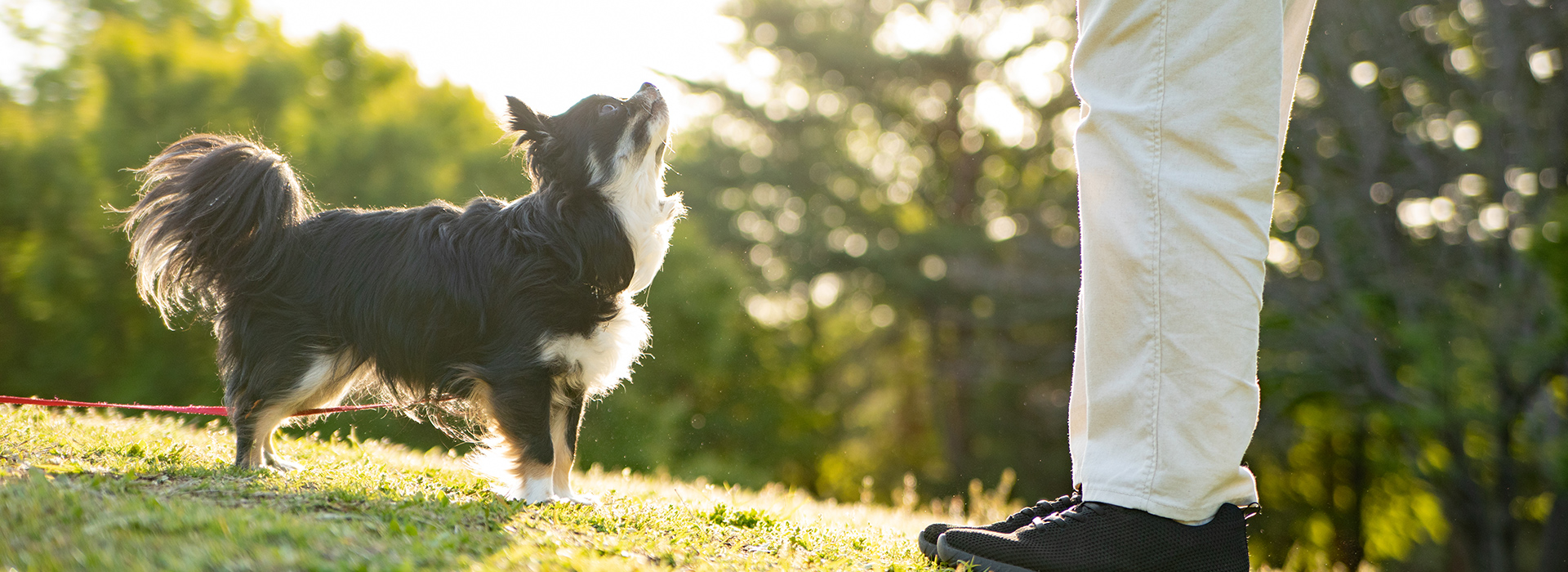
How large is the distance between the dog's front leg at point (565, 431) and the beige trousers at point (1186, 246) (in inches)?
71.0

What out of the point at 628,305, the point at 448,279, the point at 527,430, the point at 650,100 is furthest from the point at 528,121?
the point at 527,430

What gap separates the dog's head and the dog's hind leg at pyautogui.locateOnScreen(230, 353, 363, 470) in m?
0.97

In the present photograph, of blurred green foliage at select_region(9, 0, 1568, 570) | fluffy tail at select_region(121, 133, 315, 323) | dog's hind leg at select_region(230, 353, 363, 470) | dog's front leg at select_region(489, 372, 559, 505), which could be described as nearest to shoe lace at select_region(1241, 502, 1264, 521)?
dog's front leg at select_region(489, 372, 559, 505)

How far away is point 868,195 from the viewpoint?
63.4 ft

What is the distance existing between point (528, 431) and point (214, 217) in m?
1.38

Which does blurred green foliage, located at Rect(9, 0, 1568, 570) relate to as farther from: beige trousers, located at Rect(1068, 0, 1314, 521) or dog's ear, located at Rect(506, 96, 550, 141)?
beige trousers, located at Rect(1068, 0, 1314, 521)

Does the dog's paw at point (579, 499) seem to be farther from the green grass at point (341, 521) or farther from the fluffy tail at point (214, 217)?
the fluffy tail at point (214, 217)

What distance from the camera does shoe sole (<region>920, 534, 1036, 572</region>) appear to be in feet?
8.17

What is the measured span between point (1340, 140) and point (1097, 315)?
1148 centimetres

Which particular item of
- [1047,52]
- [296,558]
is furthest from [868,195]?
[296,558]

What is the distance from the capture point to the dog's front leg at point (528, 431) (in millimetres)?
3195

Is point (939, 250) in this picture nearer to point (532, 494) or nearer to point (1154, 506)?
point (532, 494)

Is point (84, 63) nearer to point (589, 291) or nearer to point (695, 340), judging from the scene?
point (695, 340)

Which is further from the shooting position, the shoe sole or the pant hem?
the shoe sole
